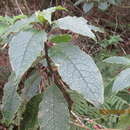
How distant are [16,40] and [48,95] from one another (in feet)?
0.70

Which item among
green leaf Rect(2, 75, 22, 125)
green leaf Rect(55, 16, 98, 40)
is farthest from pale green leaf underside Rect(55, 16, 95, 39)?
green leaf Rect(2, 75, 22, 125)

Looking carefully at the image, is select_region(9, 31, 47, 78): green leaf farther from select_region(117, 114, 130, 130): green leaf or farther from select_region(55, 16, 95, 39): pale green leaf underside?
select_region(117, 114, 130, 130): green leaf

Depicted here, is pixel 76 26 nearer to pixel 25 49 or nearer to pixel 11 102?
pixel 25 49

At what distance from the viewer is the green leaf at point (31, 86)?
1177mm

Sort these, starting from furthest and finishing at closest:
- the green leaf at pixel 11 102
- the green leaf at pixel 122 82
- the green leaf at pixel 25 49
→ 1. the green leaf at pixel 11 102
2. the green leaf at pixel 122 82
3. the green leaf at pixel 25 49

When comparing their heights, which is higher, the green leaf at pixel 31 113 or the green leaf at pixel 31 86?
the green leaf at pixel 31 86

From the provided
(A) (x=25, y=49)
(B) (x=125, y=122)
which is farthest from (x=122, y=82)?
(A) (x=25, y=49)

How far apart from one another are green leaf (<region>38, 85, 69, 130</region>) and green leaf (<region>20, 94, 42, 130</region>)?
0.12m

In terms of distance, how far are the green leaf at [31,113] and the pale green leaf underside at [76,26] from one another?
0.30 metres

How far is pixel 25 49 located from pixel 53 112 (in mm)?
234

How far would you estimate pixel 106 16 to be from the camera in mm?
3891

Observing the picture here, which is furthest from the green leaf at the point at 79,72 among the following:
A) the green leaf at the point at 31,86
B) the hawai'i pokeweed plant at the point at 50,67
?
the green leaf at the point at 31,86

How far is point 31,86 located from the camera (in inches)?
47.0

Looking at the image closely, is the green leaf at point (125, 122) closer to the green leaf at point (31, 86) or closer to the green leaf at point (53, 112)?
the green leaf at point (53, 112)
